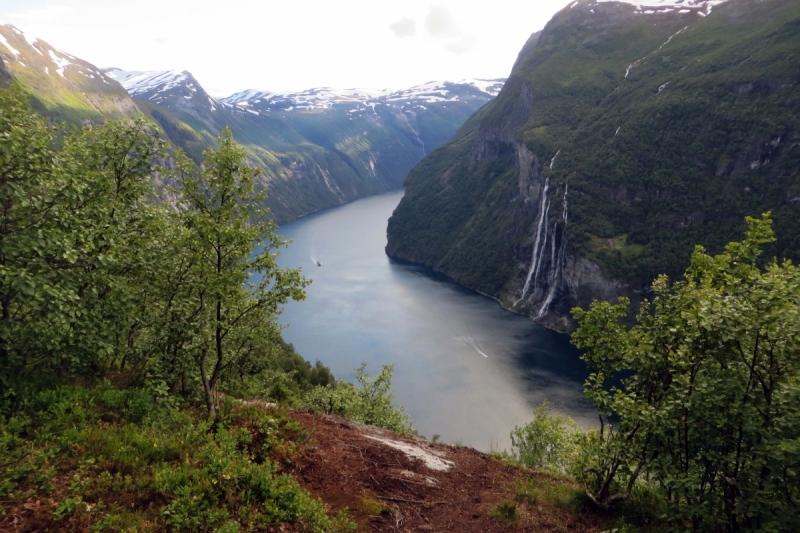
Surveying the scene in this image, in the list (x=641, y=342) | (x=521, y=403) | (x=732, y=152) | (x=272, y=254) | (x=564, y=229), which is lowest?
(x=521, y=403)

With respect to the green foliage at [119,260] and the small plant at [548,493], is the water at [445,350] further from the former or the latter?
the green foliage at [119,260]

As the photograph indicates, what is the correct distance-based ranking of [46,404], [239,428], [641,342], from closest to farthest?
1. [46,404]
2. [641,342]
3. [239,428]

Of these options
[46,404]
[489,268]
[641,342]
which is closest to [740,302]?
[641,342]

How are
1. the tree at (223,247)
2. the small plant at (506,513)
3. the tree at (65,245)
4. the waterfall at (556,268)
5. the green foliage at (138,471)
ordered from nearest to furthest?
the green foliage at (138,471), the tree at (65,245), the tree at (223,247), the small plant at (506,513), the waterfall at (556,268)

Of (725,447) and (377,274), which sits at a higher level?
(725,447)

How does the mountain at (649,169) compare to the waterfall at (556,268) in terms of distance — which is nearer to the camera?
the mountain at (649,169)

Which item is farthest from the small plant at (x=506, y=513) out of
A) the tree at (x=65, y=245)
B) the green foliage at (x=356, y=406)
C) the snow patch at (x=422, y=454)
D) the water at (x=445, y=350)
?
the water at (x=445, y=350)

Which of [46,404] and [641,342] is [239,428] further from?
[641,342]
